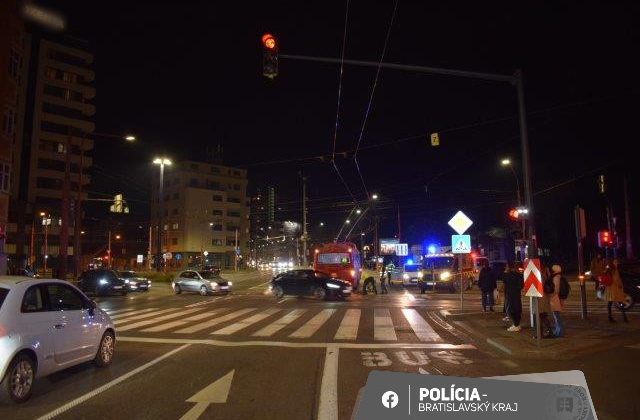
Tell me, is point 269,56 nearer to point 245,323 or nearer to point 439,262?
point 245,323

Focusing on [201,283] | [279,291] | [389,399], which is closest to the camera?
[389,399]

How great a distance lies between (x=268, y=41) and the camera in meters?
11.9

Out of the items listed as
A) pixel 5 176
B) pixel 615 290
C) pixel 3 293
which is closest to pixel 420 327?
pixel 615 290

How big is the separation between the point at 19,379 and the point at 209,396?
2343mm

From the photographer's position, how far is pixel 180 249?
3462 inches

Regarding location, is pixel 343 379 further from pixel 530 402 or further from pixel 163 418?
pixel 530 402

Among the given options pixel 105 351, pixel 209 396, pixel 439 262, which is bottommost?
pixel 209 396

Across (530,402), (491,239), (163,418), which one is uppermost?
(491,239)

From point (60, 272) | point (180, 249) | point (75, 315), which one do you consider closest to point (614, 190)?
point (60, 272)

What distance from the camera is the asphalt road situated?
21.0 feet

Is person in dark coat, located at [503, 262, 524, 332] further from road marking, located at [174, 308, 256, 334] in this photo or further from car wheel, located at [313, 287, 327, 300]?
car wheel, located at [313, 287, 327, 300]

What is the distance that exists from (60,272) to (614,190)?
4495 centimetres

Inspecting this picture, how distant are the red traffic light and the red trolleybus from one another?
2344 centimetres

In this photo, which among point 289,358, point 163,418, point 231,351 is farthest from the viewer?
point 231,351
